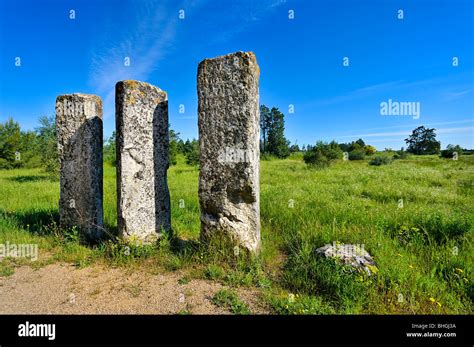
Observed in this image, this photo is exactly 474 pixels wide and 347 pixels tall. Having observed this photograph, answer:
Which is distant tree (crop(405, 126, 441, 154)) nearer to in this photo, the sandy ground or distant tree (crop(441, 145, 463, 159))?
distant tree (crop(441, 145, 463, 159))

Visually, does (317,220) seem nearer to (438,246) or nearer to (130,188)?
(438,246)

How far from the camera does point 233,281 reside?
3846mm

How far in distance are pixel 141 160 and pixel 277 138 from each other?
48.8 metres

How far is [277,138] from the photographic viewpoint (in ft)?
171

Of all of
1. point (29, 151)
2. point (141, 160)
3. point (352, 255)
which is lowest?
point (352, 255)

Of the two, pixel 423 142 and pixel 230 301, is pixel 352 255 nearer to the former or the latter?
pixel 230 301

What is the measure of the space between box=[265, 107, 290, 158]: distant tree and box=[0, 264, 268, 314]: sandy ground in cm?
4699

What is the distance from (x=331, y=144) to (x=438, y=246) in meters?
21.3

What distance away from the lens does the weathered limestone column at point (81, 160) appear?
5.36 metres

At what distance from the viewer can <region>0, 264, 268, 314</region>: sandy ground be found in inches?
131

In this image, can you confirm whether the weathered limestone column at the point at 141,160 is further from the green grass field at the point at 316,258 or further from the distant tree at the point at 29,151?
the distant tree at the point at 29,151

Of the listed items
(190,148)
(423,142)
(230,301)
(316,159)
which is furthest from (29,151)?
(423,142)
